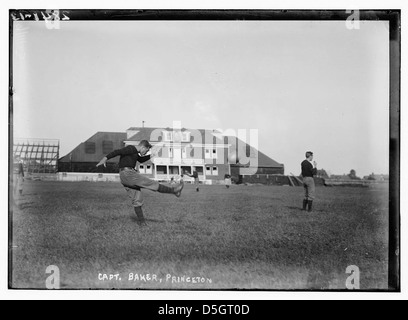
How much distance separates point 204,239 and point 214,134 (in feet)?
3.20

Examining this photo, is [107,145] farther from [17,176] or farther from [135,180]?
[17,176]

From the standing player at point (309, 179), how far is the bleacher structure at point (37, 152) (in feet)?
7.59

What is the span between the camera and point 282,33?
4.84m

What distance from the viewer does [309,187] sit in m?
4.98

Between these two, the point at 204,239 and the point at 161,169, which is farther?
the point at 161,169

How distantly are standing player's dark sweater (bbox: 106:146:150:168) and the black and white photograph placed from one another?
0.11ft

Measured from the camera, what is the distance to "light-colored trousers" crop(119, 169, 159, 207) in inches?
196

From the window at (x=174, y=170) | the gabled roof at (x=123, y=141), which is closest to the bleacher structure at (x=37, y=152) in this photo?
the gabled roof at (x=123, y=141)

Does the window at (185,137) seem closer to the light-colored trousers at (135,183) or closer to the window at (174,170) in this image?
the window at (174,170)

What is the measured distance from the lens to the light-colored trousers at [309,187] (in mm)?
4953
